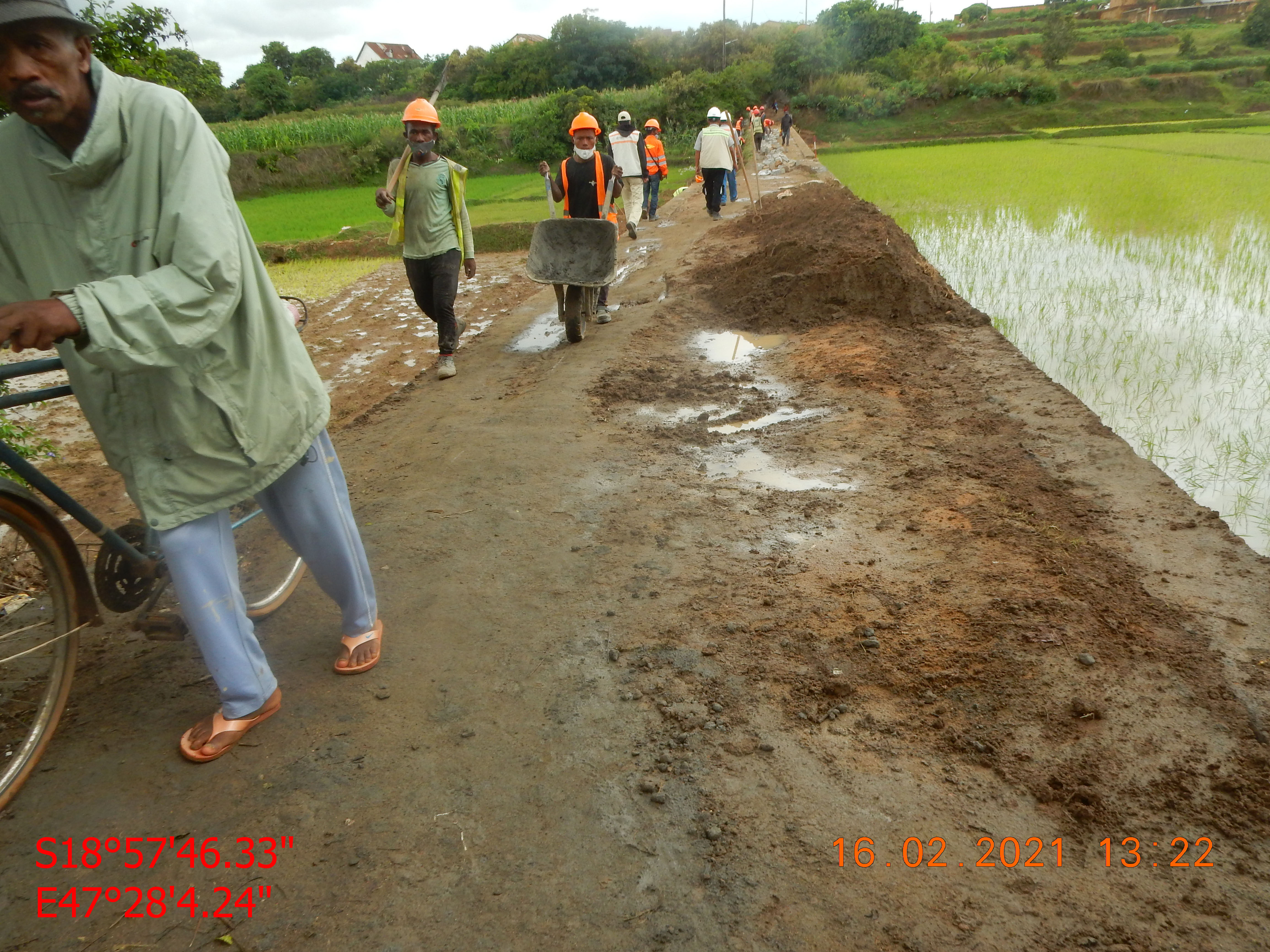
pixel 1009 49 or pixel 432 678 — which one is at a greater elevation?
pixel 1009 49

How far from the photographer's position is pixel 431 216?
5.46 m

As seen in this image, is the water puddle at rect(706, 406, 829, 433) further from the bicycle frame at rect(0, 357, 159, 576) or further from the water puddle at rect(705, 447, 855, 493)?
the bicycle frame at rect(0, 357, 159, 576)

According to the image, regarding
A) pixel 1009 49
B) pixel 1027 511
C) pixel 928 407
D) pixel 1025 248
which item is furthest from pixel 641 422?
pixel 1009 49

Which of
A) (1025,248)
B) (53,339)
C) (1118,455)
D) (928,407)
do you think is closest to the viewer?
(53,339)

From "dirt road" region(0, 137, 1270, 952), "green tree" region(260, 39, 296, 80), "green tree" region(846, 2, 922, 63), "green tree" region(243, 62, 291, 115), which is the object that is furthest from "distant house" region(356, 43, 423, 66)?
"dirt road" region(0, 137, 1270, 952)

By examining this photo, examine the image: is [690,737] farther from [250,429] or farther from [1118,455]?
[1118,455]

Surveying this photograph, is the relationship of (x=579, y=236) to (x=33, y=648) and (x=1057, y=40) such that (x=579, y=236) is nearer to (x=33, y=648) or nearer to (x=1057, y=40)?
(x=33, y=648)

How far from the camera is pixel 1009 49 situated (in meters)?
46.1

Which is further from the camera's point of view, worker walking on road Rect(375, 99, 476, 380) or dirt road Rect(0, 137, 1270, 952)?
worker walking on road Rect(375, 99, 476, 380)

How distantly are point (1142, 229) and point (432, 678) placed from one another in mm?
→ 9779

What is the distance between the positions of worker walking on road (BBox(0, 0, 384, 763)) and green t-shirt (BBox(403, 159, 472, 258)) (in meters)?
3.62

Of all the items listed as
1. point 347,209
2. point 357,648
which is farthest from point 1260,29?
point 357,648

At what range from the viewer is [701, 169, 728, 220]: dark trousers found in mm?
12249

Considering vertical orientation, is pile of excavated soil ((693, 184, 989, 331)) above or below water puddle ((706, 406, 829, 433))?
above
